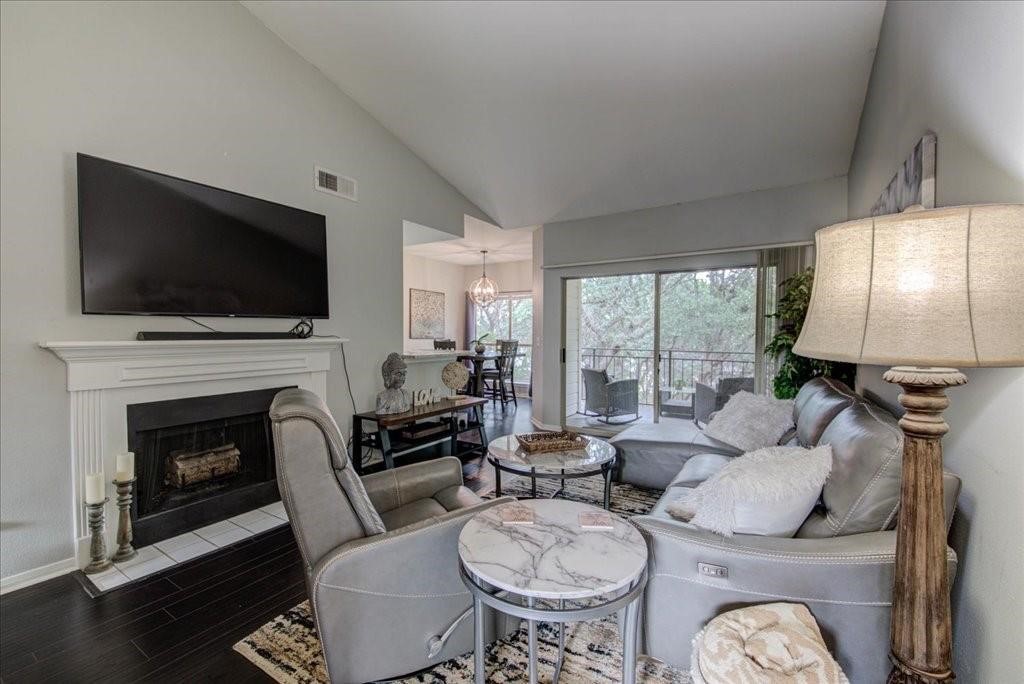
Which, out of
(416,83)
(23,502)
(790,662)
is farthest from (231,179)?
(790,662)

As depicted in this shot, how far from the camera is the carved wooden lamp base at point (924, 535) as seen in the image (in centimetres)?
88

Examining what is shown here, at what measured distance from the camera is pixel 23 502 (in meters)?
2.13

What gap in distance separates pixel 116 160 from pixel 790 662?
3.68 metres

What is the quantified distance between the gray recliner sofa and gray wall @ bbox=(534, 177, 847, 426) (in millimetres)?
2979

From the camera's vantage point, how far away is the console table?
11.4 ft

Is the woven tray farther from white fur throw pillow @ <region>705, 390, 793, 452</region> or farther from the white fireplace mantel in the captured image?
the white fireplace mantel

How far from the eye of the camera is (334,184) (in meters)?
3.58

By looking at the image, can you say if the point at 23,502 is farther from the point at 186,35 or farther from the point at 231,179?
the point at 186,35

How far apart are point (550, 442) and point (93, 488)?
2472 millimetres

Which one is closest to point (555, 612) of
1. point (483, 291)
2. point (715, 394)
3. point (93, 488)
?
point (93, 488)

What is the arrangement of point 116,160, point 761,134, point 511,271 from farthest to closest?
point 511,271 → point 761,134 → point 116,160

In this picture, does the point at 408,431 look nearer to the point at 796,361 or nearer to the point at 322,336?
the point at 322,336

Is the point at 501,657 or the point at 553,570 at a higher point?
the point at 553,570

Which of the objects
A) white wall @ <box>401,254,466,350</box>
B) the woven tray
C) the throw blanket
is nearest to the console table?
the woven tray
